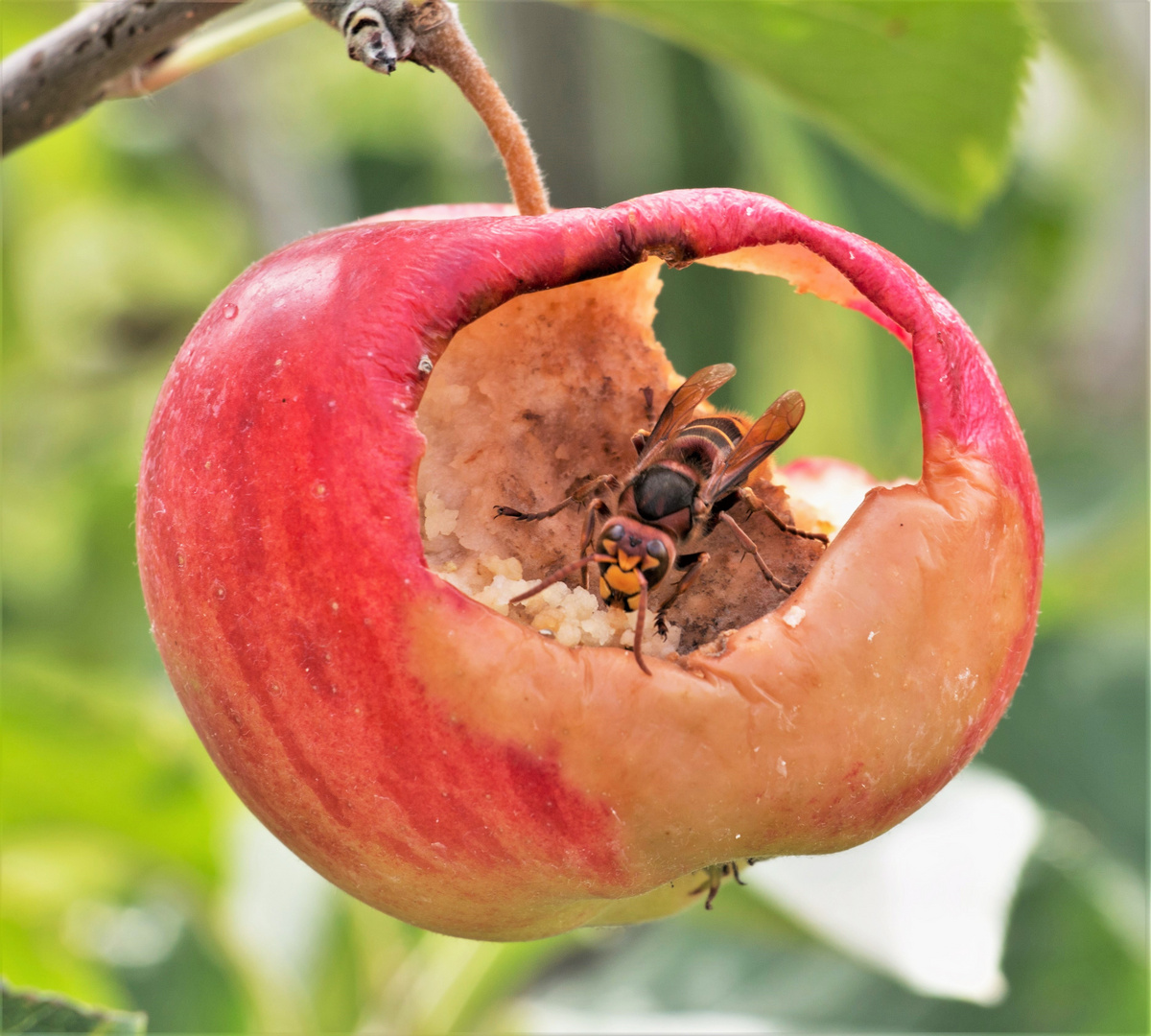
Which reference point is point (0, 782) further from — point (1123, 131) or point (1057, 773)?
point (1123, 131)

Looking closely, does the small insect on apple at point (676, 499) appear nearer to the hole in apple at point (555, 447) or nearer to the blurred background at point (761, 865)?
the hole in apple at point (555, 447)

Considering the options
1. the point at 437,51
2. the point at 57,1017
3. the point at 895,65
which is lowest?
the point at 57,1017

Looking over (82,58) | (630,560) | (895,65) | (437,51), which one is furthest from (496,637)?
(895,65)

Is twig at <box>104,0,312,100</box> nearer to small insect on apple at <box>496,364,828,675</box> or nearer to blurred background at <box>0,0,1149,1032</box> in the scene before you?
blurred background at <box>0,0,1149,1032</box>

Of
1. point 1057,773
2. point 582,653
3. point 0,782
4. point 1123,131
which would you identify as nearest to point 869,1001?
point 1057,773

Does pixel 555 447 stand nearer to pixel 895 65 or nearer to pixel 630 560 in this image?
pixel 630 560

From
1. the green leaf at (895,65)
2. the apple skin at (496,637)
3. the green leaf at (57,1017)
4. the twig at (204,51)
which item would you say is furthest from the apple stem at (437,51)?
the green leaf at (57,1017)
